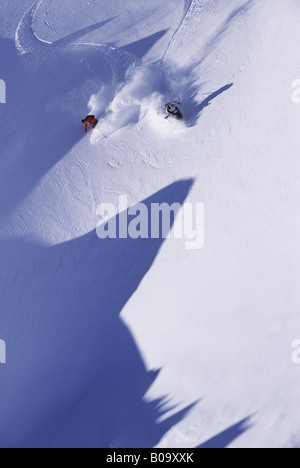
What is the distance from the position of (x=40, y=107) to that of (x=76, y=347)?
261 inches

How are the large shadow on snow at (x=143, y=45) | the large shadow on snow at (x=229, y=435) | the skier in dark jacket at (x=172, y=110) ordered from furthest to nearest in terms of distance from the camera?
1. the large shadow on snow at (x=143, y=45)
2. the skier in dark jacket at (x=172, y=110)
3. the large shadow on snow at (x=229, y=435)

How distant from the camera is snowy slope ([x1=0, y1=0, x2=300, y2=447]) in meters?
9.30

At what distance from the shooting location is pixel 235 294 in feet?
30.9

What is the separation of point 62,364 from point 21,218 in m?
4.06

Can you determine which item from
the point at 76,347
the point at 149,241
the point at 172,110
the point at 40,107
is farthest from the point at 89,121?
the point at 76,347

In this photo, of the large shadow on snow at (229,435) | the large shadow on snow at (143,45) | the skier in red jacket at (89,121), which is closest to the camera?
the large shadow on snow at (229,435)

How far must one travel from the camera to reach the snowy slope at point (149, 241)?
9297 mm

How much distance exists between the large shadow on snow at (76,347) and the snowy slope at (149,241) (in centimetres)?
4

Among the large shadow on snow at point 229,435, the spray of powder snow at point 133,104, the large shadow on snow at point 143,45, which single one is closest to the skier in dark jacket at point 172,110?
the spray of powder snow at point 133,104

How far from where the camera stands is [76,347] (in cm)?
961

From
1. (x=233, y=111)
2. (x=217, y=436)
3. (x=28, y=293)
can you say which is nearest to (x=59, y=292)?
(x=28, y=293)

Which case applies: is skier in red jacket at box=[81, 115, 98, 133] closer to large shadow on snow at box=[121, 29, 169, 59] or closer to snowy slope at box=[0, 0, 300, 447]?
snowy slope at box=[0, 0, 300, 447]

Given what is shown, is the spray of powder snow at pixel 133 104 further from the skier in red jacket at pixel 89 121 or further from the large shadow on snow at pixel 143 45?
the large shadow on snow at pixel 143 45
